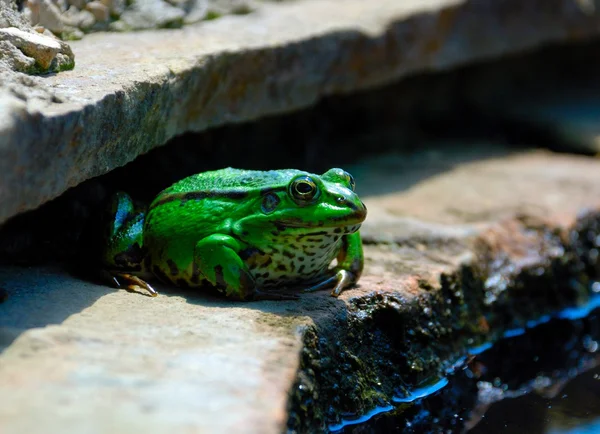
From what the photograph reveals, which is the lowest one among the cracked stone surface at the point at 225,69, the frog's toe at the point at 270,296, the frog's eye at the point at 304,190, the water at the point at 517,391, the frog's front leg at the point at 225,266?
the water at the point at 517,391

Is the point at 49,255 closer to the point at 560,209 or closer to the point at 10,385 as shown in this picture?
the point at 10,385

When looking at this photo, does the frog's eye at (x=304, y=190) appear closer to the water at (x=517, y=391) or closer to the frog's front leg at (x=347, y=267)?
the frog's front leg at (x=347, y=267)

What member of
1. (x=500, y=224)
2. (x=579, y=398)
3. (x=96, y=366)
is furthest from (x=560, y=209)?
(x=96, y=366)

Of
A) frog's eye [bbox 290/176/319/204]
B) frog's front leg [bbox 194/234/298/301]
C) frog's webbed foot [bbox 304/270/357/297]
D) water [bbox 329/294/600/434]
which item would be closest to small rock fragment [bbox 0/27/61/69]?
frog's front leg [bbox 194/234/298/301]

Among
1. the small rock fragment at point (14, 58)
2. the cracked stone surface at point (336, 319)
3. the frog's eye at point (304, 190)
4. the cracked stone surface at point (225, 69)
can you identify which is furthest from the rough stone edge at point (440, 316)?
the small rock fragment at point (14, 58)

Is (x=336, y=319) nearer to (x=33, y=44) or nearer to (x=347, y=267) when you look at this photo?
(x=347, y=267)

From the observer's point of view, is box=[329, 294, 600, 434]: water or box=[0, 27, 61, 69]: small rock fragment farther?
box=[329, 294, 600, 434]: water

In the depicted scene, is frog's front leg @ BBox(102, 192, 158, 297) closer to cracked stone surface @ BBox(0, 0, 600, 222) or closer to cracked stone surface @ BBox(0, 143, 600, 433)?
cracked stone surface @ BBox(0, 143, 600, 433)
